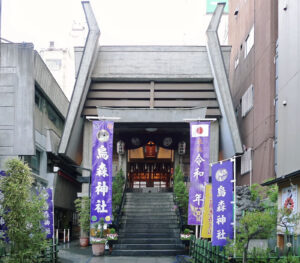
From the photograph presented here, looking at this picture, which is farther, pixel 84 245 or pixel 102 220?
pixel 84 245

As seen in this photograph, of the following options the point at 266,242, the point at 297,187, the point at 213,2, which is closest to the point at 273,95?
the point at 266,242

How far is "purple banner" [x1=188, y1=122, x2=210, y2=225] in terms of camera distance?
873 inches

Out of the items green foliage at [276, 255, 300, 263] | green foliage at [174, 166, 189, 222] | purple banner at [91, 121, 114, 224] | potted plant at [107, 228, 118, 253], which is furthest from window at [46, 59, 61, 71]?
green foliage at [276, 255, 300, 263]

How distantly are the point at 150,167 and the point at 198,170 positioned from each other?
1867cm

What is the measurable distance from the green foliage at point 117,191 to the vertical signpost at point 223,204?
47.1 ft

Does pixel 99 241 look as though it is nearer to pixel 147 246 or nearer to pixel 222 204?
pixel 147 246

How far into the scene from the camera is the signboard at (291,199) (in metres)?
14.2

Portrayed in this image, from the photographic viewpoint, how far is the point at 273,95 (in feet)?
79.5

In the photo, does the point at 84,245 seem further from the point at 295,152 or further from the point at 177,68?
the point at 295,152

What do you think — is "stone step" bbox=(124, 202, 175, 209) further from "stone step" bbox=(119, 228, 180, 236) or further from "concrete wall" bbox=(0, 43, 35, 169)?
"concrete wall" bbox=(0, 43, 35, 169)

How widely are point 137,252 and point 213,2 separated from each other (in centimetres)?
5166

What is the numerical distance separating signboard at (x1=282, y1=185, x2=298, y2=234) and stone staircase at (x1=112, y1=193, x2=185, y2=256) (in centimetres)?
1009

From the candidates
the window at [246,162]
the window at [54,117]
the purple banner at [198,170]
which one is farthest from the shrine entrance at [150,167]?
the purple banner at [198,170]

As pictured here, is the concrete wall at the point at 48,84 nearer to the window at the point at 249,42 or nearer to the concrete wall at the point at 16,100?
the concrete wall at the point at 16,100
